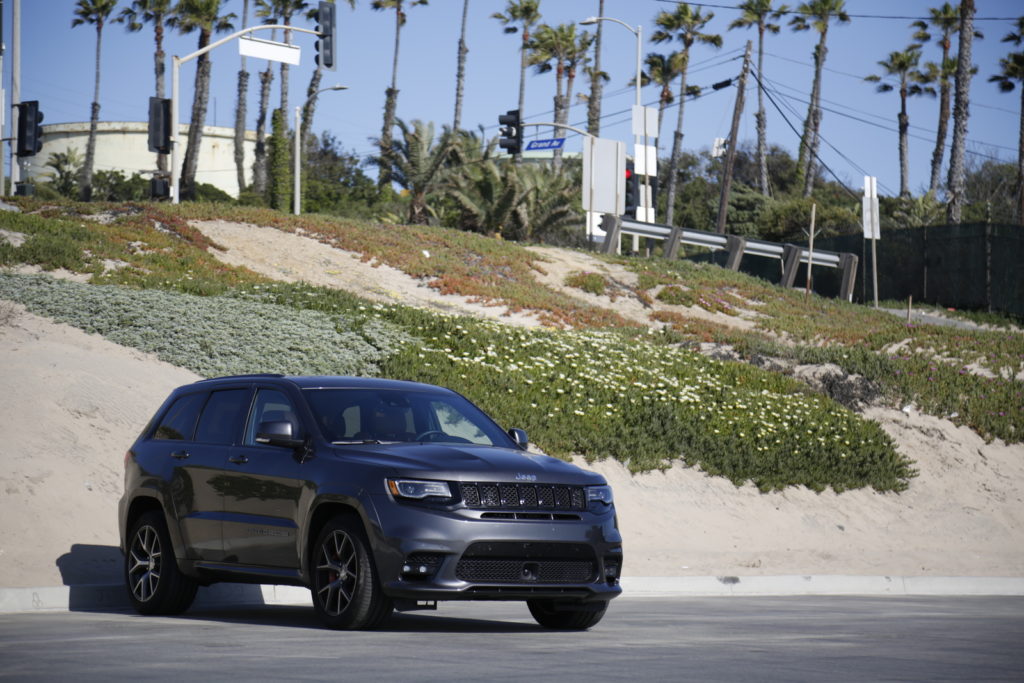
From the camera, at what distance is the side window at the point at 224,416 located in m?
9.51

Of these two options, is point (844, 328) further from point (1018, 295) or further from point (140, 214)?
point (140, 214)

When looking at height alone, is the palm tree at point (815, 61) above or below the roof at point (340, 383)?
above

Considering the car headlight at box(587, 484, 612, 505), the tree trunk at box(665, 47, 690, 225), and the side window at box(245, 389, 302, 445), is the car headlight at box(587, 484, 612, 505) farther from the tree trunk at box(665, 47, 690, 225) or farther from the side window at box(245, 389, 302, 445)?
the tree trunk at box(665, 47, 690, 225)

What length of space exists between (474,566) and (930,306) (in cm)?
3263

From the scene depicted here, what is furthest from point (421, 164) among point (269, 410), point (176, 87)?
point (269, 410)

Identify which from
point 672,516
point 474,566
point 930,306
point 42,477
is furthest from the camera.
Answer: point 930,306

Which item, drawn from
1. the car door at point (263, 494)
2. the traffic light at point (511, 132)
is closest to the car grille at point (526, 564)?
the car door at point (263, 494)

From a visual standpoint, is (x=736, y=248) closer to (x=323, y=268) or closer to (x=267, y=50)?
(x=323, y=268)

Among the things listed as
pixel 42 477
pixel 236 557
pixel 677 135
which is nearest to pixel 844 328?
pixel 42 477

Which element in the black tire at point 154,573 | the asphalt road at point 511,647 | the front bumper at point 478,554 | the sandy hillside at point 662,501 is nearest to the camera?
the asphalt road at point 511,647

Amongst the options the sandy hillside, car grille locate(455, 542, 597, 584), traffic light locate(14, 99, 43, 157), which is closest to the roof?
car grille locate(455, 542, 597, 584)

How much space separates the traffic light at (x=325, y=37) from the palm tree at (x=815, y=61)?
4857 cm

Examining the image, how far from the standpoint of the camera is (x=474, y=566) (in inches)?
322

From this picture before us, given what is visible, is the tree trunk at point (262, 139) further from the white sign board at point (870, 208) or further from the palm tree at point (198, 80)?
the white sign board at point (870, 208)
